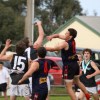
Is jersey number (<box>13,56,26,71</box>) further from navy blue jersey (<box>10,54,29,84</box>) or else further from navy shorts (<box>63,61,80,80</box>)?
navy shorts (<box>63,61,80,80</box>)

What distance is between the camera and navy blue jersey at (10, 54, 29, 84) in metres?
15.3

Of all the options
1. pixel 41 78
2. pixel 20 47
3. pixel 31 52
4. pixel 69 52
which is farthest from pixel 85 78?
pixel 41 78

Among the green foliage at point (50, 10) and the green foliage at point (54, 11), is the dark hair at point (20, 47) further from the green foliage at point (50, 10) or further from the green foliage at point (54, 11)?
the green foliage at point (54, 11)

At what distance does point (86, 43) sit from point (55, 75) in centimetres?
2936

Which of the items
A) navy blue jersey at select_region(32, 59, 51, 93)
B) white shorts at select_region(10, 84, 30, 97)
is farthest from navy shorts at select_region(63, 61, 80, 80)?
navy blue jersey at select_region(32, 59, 51, 93)

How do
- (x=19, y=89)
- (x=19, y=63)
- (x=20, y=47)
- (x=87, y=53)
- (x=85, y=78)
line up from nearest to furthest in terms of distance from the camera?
(x=20, y=47)
(x=19, y=63)
(x=19, y=89)
(x=87, y=53)
(x=85, y=78)

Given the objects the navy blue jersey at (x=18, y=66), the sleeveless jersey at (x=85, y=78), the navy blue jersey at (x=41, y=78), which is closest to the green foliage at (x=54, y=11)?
the sleeveless jersey at (x=85, y=78)

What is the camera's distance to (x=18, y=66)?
50.4 feet

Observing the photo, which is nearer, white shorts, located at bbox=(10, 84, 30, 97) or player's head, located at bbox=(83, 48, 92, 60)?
white shorts, located at bbox=(10, 84, 30, 97)

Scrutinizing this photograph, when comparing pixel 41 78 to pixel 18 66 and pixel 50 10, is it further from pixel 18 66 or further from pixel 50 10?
pixel 50 10

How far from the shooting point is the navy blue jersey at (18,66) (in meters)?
15.3

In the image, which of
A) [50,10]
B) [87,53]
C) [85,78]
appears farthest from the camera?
[50,10]

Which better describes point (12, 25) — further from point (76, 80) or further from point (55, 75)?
point (76, 80)

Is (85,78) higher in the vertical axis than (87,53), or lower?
lower
